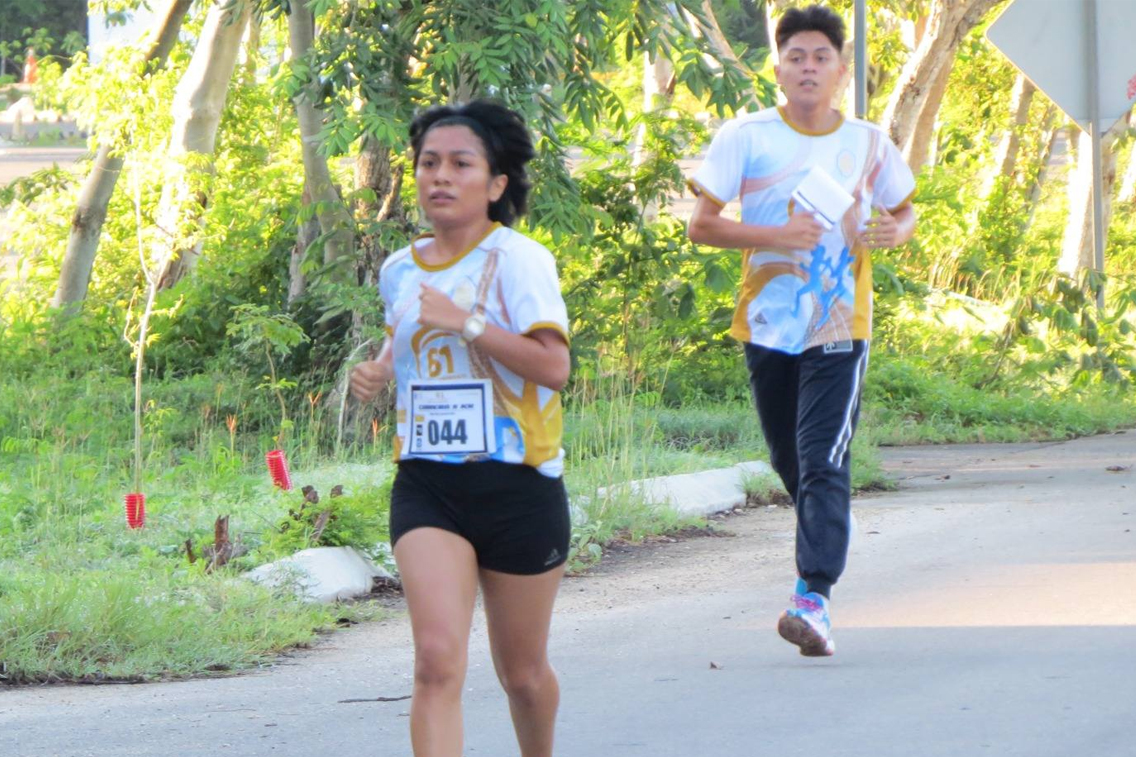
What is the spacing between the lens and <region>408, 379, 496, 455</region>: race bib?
13.4ft

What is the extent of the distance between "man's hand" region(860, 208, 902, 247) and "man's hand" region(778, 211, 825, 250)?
0.79ft

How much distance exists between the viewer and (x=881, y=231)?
588cm

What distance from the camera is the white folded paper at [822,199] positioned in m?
5.76

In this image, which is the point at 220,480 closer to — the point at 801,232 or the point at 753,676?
the point at 753,676

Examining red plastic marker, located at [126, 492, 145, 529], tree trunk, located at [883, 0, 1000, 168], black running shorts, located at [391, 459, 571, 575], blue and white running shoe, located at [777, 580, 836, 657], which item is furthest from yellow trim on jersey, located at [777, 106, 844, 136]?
tree trunk, located at [883, 0, 1000, 168]

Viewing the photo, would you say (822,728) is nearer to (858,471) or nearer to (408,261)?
(408,261)

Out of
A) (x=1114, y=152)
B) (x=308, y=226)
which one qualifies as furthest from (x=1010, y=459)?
(x=1114, y=152)

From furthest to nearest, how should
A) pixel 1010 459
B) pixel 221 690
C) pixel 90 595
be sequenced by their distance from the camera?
1. pixel 1010 459
2. pixel 90 595
3. pixel 221 690

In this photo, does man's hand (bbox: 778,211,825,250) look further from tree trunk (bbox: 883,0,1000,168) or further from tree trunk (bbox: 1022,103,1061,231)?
tree trunk (bbox: 1022,103,1061,231)

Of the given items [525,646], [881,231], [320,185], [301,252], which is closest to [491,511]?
[525,646]

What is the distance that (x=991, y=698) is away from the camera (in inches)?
218

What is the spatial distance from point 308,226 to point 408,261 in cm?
953

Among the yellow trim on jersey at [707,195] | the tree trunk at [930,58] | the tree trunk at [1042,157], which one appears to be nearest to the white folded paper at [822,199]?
the yellow trim on jersey at [707,195]

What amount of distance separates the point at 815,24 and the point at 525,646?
8.85 feet
